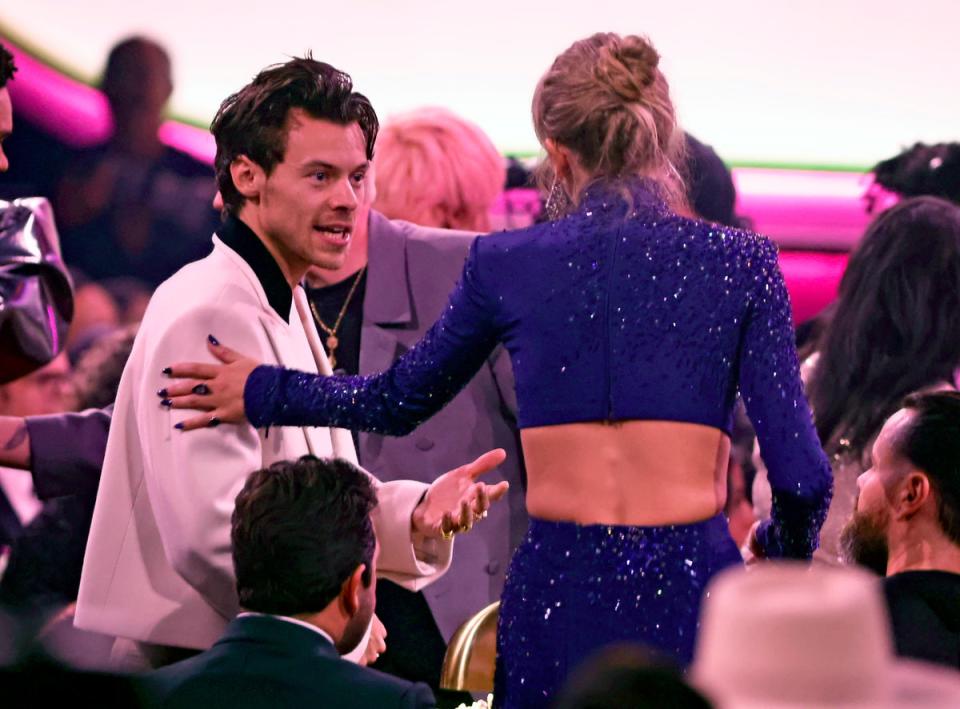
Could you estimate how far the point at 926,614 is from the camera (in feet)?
6.91

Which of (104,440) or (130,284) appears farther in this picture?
(130,284)

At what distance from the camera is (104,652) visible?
226cm

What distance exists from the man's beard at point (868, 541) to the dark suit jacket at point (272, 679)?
2.81 feet

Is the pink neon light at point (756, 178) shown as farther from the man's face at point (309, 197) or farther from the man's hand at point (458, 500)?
the man's hand at point (458, 500)

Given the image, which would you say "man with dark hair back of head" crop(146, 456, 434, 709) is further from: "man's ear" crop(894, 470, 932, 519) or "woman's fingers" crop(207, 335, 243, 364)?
"man's ear" crop(894, 470, 932, 519)

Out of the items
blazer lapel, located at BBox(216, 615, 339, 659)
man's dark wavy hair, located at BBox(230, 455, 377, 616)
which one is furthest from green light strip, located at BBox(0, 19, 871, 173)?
blazer lapel, located at BBox(216, 615, 339, 659)

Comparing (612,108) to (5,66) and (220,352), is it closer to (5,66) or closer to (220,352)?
(220,352)

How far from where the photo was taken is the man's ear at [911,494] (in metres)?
2.34

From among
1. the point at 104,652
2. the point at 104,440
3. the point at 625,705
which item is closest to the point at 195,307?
the point at 104,652

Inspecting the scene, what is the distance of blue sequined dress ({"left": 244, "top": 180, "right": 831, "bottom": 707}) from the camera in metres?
2.04

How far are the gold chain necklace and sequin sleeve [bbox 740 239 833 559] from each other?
136 centimetres

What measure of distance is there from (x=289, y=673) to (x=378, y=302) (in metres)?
1.42

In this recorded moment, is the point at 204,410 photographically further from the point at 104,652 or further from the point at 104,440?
the point at 104,440

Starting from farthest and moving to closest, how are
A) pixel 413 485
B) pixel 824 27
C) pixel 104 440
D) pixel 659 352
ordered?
1. pixel 824 27
2. pixel 104 440
3. pixel 413 485
4. pixel 659 352
